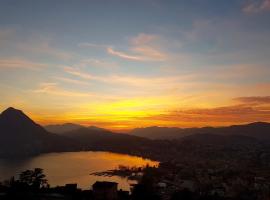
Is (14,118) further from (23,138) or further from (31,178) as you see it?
(31,178)

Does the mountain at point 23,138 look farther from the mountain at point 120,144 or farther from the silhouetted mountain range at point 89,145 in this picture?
the mountain at point 120,144

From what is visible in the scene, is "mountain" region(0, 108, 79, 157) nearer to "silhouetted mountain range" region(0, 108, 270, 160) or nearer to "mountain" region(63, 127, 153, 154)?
"silhouetted mountain range" region(0, 108, 270, 160)

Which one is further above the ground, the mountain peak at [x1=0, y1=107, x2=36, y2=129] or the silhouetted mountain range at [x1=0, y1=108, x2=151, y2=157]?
→ the mountain peak at [x1=0, y1=107, x2=36, y2=129]

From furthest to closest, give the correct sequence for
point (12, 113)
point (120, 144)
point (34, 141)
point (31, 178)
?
point (12, 113) → point (120, 144) → point (34, 141) → point (31, 178)

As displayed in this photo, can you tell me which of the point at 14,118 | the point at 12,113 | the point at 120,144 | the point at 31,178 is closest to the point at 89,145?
the point at 120,144

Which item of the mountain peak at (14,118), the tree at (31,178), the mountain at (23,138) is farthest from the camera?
the mountain peak at (14,118)

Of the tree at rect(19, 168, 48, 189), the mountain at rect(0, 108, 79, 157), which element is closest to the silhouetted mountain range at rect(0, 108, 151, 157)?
the mountain at rect(0, 108, 79, 157)

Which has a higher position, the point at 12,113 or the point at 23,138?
the point at 12,113

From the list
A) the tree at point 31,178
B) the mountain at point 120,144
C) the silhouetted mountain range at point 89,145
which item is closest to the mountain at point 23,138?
the silhouetted mountain range at point 89,145

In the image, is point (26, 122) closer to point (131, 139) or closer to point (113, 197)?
point (131, 139)

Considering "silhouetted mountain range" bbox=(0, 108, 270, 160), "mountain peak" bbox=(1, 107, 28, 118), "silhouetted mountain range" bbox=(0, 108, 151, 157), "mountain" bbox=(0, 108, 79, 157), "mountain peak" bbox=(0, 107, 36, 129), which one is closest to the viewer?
"silhouetted mountain range" bbox=(0, 108, 270, 160)
